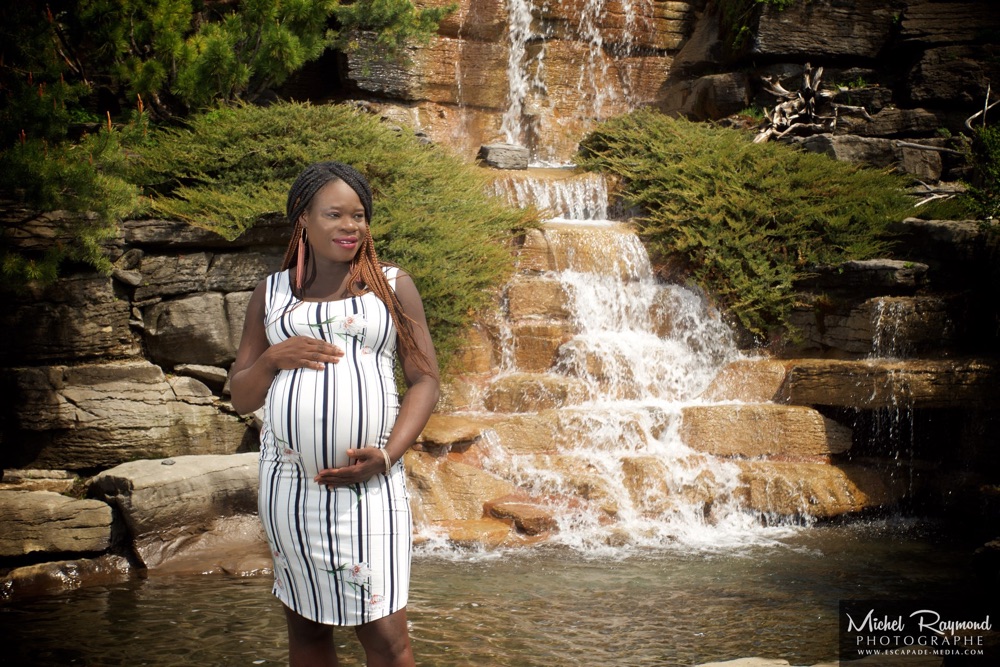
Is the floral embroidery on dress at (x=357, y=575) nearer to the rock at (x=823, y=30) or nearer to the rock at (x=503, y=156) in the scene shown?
the rock at (x=503, y=156)

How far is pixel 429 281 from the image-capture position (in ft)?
27.1

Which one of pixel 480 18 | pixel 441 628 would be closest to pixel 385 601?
pixel 441 628

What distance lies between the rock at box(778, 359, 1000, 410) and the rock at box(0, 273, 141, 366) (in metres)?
5.98

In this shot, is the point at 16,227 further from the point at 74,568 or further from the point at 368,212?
the point at 368,212

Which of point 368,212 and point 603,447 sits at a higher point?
point 368,212

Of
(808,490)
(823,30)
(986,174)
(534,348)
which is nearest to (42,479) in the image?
(534,348)

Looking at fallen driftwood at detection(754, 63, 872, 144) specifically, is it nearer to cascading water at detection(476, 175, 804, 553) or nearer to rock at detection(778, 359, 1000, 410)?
cascading water at detection(476, 175, 804, 553)

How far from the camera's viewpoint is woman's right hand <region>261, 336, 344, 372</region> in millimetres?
2494

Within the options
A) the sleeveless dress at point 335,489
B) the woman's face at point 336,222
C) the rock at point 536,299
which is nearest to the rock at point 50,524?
the sleeveless dress at point 335,489

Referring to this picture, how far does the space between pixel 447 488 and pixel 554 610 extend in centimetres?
214

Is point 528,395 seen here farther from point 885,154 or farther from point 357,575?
point 885,154

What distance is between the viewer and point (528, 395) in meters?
8.30

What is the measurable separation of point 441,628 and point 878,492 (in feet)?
15.2

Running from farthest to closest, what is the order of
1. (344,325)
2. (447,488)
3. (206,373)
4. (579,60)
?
(579,60)
(206,373)
(447,488)
(344,325)
